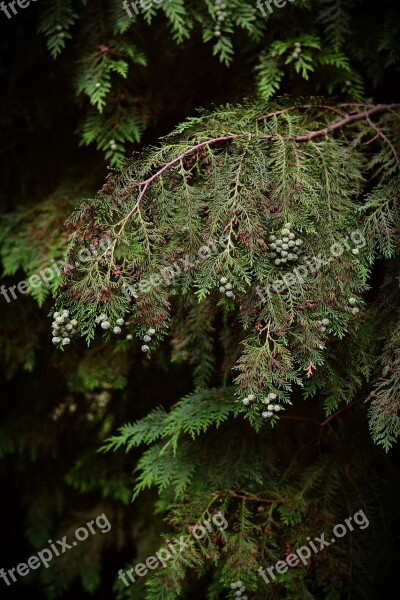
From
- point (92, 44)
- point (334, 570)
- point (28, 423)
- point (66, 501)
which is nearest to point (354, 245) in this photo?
point (334, 570)

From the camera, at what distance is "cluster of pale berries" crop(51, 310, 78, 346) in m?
1.49

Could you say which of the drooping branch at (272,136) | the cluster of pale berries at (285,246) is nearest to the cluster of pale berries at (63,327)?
the drooping branch at (272,136)

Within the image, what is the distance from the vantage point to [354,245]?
1.58m

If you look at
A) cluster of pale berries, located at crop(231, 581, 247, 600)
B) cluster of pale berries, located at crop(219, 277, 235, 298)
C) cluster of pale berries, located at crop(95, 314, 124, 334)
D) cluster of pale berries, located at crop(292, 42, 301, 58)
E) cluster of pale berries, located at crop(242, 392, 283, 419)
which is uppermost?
cluster of pale berries, located at crop(292, 42, 301, 58)

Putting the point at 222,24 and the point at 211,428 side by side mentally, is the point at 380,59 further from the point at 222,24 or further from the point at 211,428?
the point at 211,428

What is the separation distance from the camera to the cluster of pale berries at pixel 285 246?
148cm

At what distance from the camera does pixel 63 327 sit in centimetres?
151
